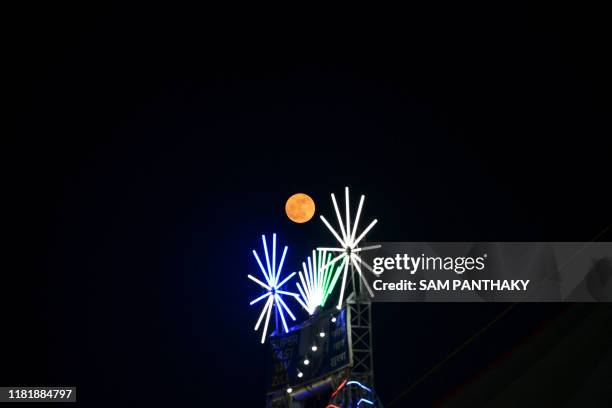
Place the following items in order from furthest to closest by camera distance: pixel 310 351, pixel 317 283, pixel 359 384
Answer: pixel 317 283 → pixel 310 351 → pixel 359 384

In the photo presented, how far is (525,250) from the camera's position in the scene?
3716 cm

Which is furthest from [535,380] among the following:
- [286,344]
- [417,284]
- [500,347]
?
[500,347]

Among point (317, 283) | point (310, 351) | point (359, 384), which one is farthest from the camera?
point (317, 283)

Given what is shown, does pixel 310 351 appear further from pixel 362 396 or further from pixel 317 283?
pixel 362 396

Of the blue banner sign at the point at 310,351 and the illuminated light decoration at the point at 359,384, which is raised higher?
the blue banner sign at the point at 310,351

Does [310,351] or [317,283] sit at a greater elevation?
[317,283]

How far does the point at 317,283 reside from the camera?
117ft

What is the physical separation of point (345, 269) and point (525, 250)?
882cm

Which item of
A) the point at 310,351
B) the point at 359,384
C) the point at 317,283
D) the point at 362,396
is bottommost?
the point at 362,396

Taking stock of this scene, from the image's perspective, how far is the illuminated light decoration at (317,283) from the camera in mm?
35281

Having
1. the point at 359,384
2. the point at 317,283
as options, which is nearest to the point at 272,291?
the point at 317,283

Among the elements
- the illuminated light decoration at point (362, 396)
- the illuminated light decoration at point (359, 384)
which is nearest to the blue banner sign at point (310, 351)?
the illuminated light decoration at point (362, 396)

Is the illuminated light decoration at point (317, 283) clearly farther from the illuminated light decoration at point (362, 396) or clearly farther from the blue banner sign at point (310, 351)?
the illuminated light decoration at point (362, 396)

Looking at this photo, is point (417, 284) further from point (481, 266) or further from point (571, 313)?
point (571, 313)
